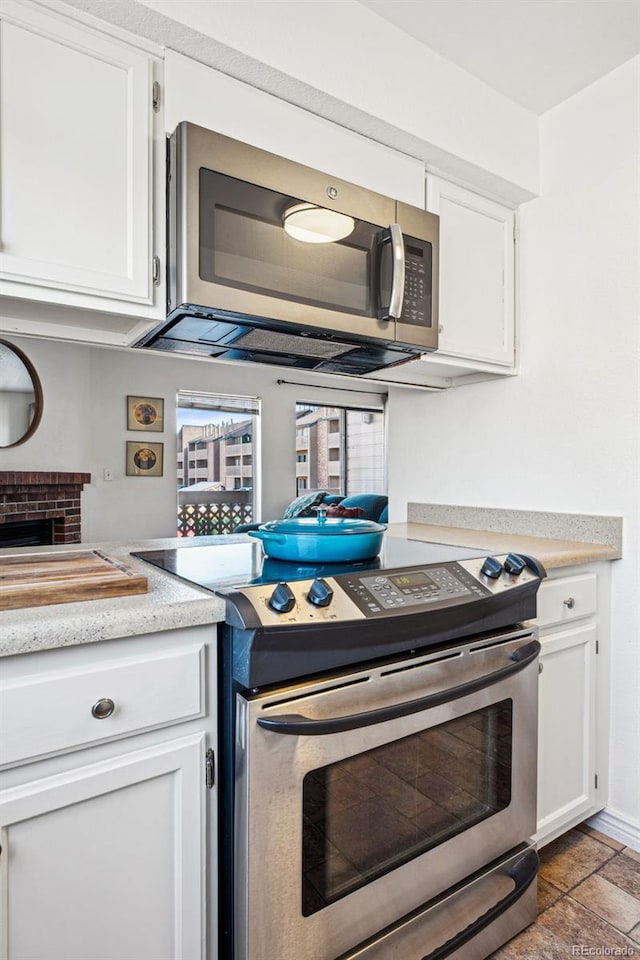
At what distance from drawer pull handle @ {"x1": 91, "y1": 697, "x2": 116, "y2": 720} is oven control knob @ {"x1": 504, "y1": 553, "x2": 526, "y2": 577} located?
93 centimetres

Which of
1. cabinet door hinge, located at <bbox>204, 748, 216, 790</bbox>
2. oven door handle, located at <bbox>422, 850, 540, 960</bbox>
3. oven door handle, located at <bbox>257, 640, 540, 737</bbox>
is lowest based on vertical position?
oven door handle, located at <bbox>422, 850, 540, 960</bbox>

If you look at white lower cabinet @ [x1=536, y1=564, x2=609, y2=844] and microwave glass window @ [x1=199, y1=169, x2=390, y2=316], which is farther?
white lower cabinet @ [x1=536, y1=564, x2=609, y2=844]

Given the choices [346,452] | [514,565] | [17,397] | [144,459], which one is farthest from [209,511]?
[514,565]

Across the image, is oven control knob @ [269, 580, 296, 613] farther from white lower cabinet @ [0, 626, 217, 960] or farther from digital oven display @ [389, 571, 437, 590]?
digital oven display @ [389, 571, 437, 590]

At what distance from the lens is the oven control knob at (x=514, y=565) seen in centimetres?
134

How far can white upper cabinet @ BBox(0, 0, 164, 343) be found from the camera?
3.66 feet

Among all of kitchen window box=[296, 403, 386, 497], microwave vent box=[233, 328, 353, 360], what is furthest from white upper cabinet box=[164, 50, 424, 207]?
kitchen window box=[296, 403, 386, 497]

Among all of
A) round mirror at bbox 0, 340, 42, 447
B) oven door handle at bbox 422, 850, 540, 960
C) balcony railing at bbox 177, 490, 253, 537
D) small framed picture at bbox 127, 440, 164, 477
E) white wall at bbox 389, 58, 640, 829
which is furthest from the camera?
balcony railing at bbox 177, 490, 253, 537

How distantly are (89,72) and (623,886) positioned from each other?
94.6 inches

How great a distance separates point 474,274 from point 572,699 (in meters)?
1.42

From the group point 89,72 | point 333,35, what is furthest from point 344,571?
point 333,35

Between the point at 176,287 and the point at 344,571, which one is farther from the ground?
the point at 176,287

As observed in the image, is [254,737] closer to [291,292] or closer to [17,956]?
[17,956]

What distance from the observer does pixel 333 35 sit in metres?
1.45
